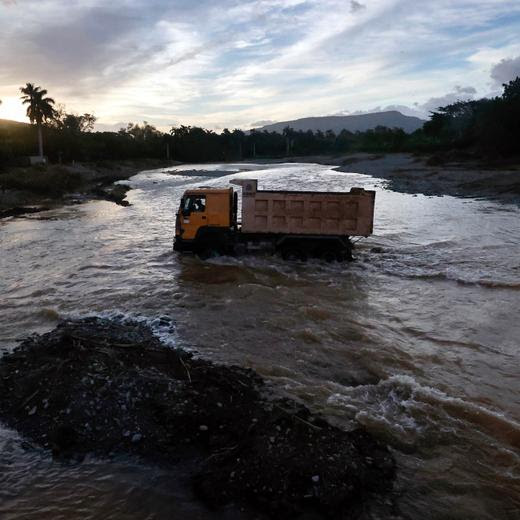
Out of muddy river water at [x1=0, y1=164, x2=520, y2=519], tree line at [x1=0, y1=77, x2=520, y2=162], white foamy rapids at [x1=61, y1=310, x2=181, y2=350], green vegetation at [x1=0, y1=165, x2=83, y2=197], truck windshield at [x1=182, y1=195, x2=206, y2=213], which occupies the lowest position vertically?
muddy river water at [x1=0, y1=164, x2=520, y2=519]

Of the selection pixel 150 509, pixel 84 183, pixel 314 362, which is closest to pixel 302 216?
pixel 314 362

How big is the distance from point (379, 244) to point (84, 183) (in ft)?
124

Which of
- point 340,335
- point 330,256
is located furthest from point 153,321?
point 330,256

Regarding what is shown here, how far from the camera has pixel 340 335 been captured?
9711 mm

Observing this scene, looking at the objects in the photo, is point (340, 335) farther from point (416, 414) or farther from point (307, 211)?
point (307, 211)

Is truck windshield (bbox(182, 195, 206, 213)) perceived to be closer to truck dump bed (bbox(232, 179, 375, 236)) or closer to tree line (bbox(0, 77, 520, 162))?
truck dump bed (bbox(232, 179, 375, 236))

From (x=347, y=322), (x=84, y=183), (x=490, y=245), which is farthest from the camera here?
(x=84, y=183)

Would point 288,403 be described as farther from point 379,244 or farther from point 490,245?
point 490,245

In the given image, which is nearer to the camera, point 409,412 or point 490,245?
point 409,412

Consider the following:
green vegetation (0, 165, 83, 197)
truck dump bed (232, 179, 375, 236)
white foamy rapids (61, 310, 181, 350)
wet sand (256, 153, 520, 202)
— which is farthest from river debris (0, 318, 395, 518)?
green vegetation (0, 165, 83, 197)

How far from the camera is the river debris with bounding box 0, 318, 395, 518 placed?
4824 mm

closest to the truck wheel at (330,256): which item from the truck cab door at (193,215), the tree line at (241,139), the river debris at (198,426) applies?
the truck cab door at (193,215)

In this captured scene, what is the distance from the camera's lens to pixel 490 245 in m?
18.0

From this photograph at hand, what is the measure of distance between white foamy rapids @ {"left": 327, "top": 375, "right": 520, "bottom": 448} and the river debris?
64cm
